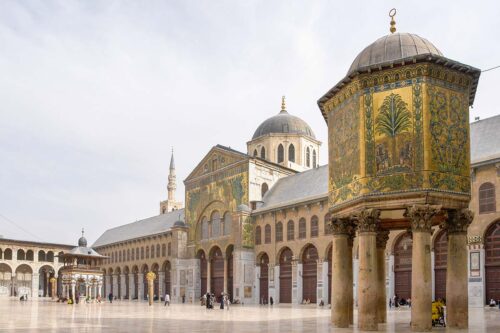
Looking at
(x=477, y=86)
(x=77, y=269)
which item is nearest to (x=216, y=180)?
(x=77, y=269)

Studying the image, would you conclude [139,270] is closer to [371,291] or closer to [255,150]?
[255,150]

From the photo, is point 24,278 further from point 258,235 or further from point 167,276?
point 258,235

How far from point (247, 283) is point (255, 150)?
58.3 ft

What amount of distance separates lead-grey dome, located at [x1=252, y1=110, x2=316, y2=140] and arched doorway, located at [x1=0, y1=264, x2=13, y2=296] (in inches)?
1797

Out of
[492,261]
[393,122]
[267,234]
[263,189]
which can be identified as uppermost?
[393,122]

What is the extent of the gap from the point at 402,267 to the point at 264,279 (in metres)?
15.9

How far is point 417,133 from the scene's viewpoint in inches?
671

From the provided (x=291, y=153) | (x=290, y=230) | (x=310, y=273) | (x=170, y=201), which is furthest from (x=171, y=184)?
(x=310, y=273)

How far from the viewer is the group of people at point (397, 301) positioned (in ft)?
124

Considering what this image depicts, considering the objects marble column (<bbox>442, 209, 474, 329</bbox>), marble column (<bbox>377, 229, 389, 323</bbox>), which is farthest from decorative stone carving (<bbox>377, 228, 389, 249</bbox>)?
marble column (<bbox>442, 209, 474, 329</bbox>)

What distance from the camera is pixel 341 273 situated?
1886 cm

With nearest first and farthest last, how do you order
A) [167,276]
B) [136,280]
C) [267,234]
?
[267,234]
[167,276]
[136,280]

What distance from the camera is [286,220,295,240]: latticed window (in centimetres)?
4797

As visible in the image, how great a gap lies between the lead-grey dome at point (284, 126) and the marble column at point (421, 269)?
1849 inches
